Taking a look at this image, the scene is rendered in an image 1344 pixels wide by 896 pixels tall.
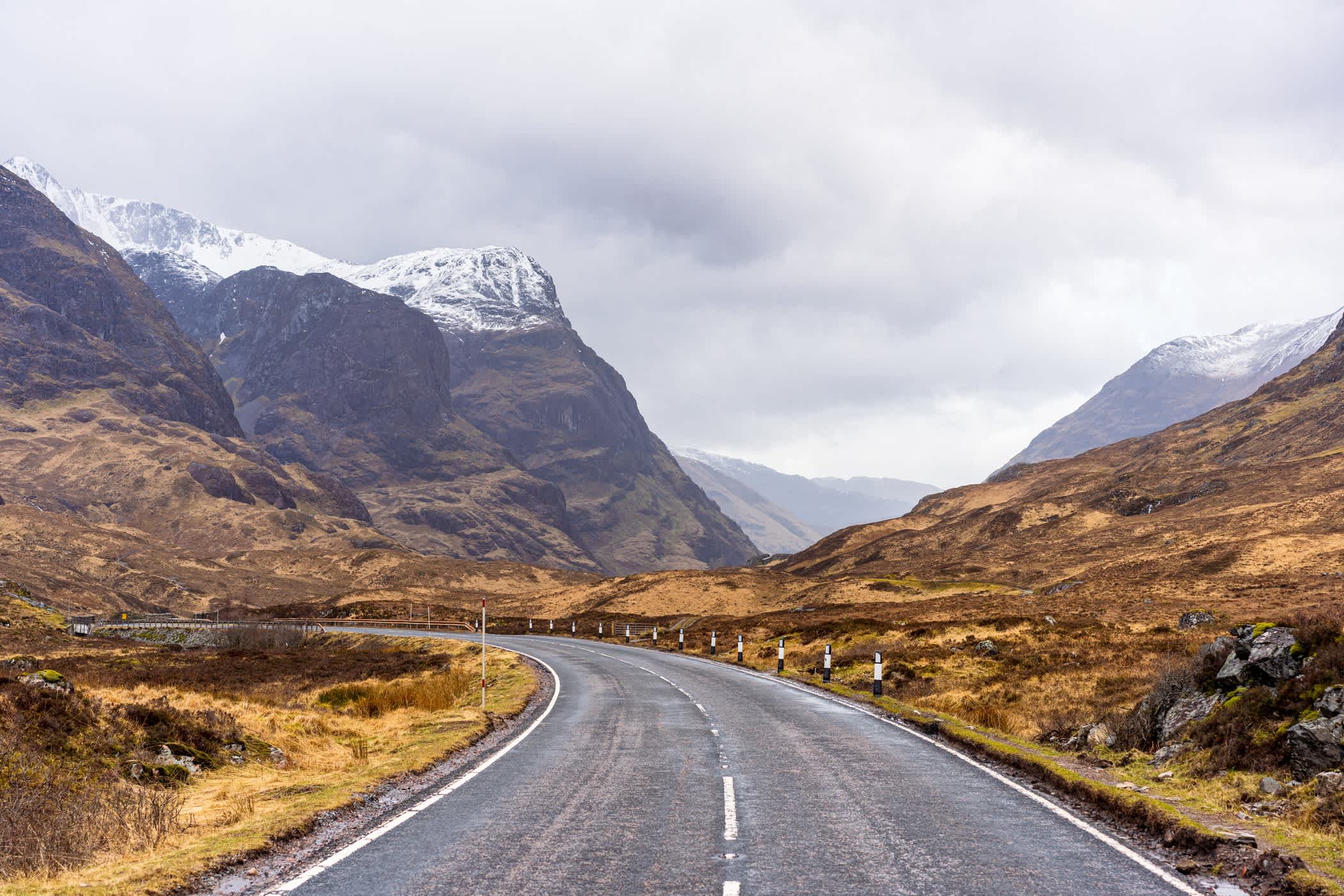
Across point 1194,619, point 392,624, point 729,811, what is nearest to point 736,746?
point 729,811

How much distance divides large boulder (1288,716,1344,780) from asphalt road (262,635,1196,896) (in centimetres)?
306

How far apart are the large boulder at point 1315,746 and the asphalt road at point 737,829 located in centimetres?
306

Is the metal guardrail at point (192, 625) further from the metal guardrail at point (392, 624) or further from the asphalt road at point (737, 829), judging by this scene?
the asphalt road at point (737, 829)

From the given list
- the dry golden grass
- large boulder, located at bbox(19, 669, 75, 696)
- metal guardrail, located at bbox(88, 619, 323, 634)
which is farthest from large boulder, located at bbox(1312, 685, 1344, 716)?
metal guardrail, located at bbox(88, 619, 323, 634)

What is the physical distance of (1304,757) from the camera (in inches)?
407

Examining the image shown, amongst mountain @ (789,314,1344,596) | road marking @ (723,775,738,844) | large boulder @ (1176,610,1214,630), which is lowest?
road marking @ (723,775,738,844)

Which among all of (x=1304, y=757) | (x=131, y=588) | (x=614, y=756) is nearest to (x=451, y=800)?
(x=614, y=756)

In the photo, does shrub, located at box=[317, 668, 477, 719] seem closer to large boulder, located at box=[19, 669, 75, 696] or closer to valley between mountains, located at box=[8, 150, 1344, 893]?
valley between mountains, located at box=[8, 150, 1344, 893]

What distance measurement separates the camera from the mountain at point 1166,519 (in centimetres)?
5675

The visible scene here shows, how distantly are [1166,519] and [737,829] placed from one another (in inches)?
3510

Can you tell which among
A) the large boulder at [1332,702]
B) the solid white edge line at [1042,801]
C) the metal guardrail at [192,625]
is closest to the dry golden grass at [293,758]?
the solid white edge line at [1042,801]

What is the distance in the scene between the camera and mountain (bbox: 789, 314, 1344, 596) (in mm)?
56750

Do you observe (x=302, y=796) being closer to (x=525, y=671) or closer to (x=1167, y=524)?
(x=525, y=671)

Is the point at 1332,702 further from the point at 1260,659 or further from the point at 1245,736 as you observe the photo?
the point at 1260,659
